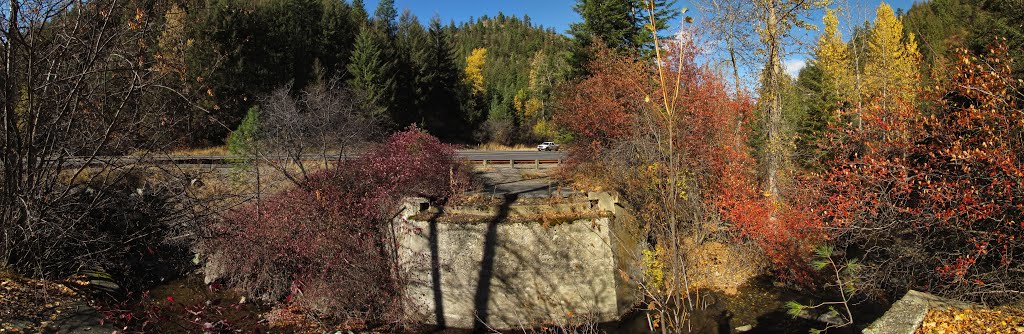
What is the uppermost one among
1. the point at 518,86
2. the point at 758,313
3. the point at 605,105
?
the point at 518,86

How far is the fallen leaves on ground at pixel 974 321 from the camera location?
Answer: 5871 millimetres

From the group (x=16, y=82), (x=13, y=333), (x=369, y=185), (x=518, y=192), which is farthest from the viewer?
(x=518, y=192)

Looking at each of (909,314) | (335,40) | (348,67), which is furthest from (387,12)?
(909,314)

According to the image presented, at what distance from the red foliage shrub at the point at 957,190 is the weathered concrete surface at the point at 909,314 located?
0.55m

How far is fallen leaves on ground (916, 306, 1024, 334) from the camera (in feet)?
19.3

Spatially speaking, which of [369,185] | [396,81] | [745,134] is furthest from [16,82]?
[396,81]

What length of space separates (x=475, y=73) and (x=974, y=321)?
5514cm

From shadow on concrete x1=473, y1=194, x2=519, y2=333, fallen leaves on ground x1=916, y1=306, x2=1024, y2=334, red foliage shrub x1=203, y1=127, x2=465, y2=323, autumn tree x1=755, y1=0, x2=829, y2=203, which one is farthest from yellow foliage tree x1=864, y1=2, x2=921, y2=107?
red foliage shrub x1=203, y1=127, x2=465, y2=323

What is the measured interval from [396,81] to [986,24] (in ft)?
97.7

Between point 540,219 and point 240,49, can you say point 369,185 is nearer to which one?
point 540,219

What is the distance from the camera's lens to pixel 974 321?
617 cm

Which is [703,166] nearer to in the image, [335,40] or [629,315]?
[629,315]

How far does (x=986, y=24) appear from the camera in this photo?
44.5ft

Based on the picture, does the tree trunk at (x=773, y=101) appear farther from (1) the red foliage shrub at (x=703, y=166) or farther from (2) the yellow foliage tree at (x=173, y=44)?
(2) the yellow foliage tree at (x=173, y=44)
